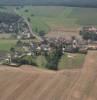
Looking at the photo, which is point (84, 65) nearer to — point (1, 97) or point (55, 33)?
point (1, 97)

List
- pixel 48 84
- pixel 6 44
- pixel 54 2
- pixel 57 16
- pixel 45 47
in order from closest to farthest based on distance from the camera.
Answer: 1. pixel 48 84
2. pixel 45 47
3. pixel 6 44
4. pixel 57 16
5. pixel 54 2

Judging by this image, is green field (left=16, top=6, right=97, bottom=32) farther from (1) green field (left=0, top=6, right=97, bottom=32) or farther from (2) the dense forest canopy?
(2) the dense forest canopy

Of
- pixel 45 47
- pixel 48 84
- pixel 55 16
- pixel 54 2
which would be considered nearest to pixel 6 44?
pixel 45 47

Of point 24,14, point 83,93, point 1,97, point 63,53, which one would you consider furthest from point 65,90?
point 24,14

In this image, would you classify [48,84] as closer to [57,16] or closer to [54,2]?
[57,16]

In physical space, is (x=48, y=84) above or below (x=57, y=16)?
below

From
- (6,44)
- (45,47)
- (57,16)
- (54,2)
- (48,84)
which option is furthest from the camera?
(54,2)

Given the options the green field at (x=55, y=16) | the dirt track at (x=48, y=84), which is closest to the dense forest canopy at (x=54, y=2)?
the green field at (x=55, y=16)

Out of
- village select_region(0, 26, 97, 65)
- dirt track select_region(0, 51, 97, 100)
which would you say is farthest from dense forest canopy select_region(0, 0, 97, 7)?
dirt track select_region(0, 51, 97, 100)
